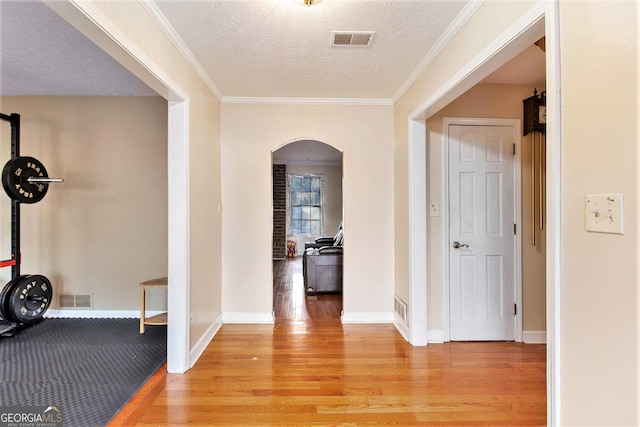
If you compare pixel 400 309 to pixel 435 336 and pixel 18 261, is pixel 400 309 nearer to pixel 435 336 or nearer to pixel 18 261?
pixel 435 336

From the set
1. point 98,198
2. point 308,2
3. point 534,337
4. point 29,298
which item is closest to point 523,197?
point 534,337

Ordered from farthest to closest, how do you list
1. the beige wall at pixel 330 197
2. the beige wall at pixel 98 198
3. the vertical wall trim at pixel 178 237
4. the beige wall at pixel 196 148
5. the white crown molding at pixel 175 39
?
the beige wall at pixel 330 197 < the beige wall at pixel 98 198 < the vertical wall trim at pixel 178 237 < the white crown molding at pixel 175 39 < the beige wall at pixel 196 148

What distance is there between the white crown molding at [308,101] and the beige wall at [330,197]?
16.5 feet

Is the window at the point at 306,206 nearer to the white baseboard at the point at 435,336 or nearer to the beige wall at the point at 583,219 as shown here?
the white baseboard at the point at 435,336

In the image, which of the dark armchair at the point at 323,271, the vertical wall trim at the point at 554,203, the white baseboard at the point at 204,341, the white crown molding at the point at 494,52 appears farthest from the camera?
the dark armchair at the point at 323,271

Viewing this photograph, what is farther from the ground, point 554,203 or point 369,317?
point 554,203

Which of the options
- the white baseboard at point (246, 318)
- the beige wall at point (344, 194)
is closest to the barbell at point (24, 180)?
the beige wall at point (344, 194)

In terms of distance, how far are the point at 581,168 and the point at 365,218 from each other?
2.27 metres

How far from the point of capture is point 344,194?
327 cm

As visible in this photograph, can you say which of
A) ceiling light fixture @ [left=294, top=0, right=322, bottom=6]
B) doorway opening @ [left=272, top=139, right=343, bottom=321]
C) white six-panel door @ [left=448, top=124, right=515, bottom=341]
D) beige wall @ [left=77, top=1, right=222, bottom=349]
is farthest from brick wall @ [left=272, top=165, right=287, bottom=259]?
ceiling light fixture @ [left=294, top=0, right=322, bottom=6]

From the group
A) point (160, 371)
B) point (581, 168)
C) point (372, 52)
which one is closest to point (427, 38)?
point (372, 52)

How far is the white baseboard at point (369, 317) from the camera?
3283mm

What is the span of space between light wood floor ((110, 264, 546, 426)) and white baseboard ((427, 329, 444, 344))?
0.20ft

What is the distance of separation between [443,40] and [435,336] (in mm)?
2475
